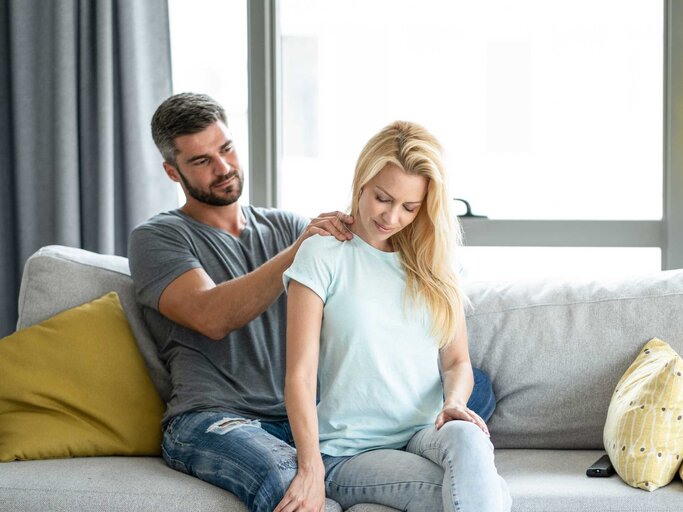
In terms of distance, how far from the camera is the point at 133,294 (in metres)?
2.47

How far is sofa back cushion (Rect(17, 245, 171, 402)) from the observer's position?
7.79 ft

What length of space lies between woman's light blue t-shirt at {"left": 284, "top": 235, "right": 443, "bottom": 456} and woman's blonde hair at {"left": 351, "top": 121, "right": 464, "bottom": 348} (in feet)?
0.13

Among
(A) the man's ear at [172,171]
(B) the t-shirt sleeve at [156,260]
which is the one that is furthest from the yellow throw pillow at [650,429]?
(A) the man's ear at [172,171]

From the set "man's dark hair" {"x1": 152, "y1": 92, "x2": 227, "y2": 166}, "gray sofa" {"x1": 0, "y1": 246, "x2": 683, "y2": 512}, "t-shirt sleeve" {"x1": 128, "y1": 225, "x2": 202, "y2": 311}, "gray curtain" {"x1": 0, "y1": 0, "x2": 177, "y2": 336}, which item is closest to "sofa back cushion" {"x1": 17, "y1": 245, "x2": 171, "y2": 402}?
"gray sofa" {"x1": 0, "y1": 246, "x2": 683, "y2": 512}

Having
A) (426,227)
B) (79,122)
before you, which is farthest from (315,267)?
(79,122)

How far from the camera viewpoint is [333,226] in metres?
2.01

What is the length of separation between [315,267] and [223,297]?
1.09 ft

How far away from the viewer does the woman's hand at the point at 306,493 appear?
174 cm

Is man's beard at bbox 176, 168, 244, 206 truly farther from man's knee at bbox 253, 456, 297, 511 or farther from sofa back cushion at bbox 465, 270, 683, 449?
man's knee at bbox 253, 456, 297, 511

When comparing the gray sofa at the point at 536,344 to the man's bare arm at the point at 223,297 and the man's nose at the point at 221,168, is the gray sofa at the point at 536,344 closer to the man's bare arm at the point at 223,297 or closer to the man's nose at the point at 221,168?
the man's bare arm at the point at 223,297

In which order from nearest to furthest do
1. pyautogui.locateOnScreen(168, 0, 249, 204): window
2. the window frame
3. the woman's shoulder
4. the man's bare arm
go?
the woman's shoulder
the man's bare arm
the window frame
pyautogui.locateOnScreen(168, 0, 249, 204): window

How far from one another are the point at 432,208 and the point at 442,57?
51.3 inches

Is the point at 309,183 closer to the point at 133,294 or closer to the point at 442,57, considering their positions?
the point at 442,57

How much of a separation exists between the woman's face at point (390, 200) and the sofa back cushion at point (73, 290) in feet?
2.64
